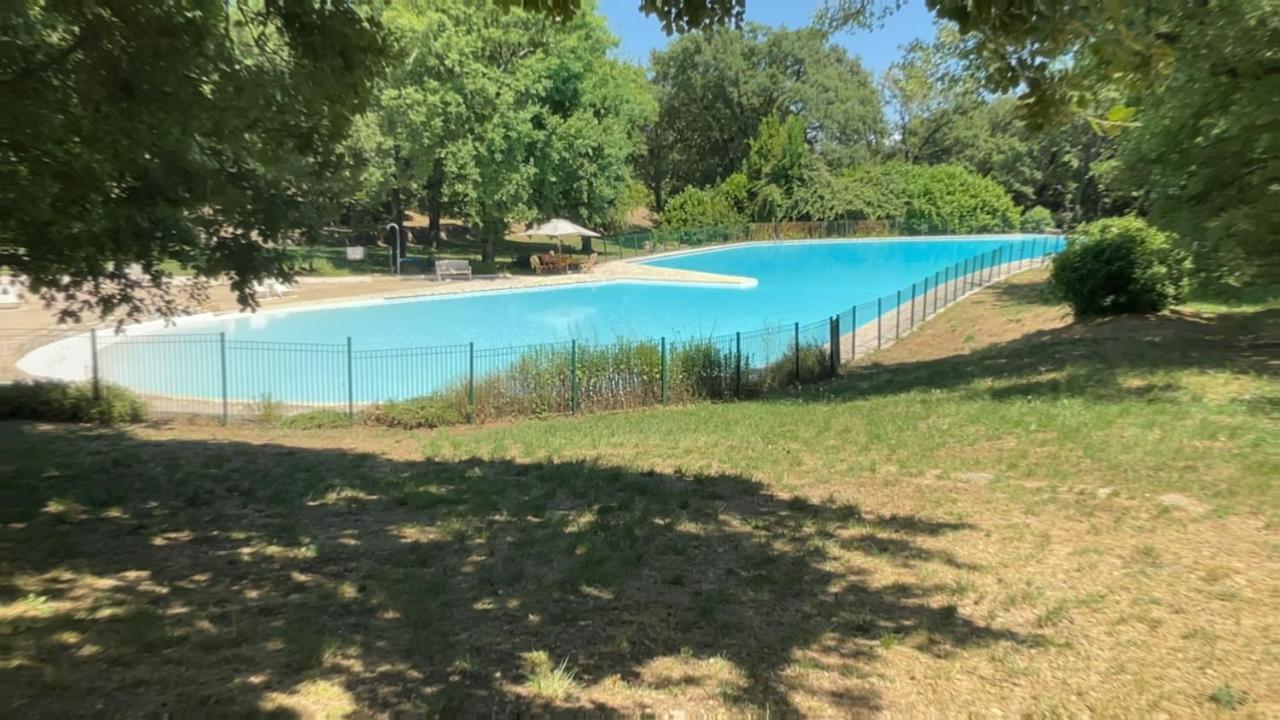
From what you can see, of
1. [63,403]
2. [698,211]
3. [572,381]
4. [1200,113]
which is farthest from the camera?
[698,211]

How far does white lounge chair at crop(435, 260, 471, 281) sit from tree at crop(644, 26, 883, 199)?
29011mm

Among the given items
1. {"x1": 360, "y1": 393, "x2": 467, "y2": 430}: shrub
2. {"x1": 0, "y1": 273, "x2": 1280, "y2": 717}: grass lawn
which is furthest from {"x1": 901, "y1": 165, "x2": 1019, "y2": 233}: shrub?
{"x1": 0, "y1": 273, "x2": 1280, "y2": 717}: grass lawn

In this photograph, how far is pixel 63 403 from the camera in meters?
12.2

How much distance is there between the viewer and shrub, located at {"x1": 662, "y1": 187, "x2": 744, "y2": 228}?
53.8 meters

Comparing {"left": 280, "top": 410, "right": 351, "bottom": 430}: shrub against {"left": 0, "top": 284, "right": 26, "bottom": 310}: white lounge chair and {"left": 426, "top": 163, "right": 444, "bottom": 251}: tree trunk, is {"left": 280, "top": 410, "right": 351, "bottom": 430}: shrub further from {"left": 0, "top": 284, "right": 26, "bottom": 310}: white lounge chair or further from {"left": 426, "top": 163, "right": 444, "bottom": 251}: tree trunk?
{"left": 426, "top": 163, "right": 444, "bottom": 251}: tree trunk

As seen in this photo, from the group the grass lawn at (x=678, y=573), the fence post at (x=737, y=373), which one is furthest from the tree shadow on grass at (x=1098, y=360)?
the fence post at (x=737, y=373)

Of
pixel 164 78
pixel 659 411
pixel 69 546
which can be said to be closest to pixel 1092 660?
pixel 69 546

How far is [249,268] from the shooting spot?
8023 mm

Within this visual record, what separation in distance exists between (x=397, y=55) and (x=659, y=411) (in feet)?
26.1

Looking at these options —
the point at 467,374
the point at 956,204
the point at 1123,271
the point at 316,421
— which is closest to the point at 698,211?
the point at 956,204

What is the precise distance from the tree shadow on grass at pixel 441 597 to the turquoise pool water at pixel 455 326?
7.77 meters

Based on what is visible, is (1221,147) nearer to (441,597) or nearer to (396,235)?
(441,597)

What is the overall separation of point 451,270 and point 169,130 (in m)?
29.5

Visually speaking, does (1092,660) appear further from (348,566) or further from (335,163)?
(335,163)
